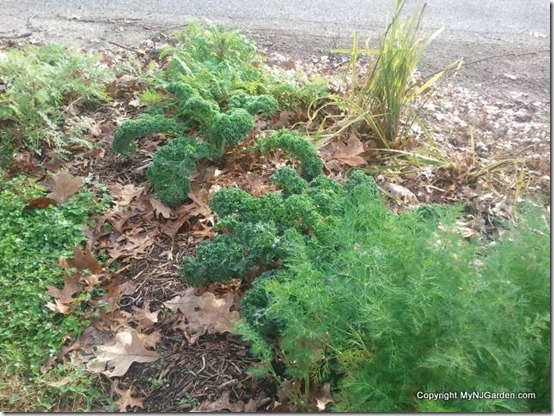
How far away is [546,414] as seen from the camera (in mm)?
1896

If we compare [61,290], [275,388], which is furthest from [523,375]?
[61,290]

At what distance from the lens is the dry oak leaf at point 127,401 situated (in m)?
2.51

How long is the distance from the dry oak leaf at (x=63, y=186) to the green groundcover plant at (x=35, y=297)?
5 cm

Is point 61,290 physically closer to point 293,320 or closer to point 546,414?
point 293,320

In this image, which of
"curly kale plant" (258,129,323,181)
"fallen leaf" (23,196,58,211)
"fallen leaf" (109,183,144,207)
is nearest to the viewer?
"curly kale plant" (258,129,323,181)

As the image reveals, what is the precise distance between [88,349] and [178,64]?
2.18 meters

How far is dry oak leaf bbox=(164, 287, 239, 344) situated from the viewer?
275cm

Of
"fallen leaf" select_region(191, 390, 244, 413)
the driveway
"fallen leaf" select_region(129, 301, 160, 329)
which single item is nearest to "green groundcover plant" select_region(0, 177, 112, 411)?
"fallen leaf" select_region(129, 301, 160, 329)

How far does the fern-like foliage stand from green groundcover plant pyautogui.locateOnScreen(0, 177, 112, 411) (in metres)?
0.38

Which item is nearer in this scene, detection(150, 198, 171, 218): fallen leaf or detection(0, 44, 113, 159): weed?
detection(150, 198, 171, 218): fallen leaf

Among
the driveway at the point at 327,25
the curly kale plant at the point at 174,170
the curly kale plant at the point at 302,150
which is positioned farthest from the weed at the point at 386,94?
the driveway at the point at 327,25

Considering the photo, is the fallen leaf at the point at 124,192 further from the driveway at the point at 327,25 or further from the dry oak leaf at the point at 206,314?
the driveway at the point at 327,25

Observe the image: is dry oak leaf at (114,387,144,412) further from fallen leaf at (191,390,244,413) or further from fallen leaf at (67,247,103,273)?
fallen leaf at (67,247,103,273)

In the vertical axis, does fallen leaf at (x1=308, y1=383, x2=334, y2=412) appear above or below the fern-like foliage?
below
